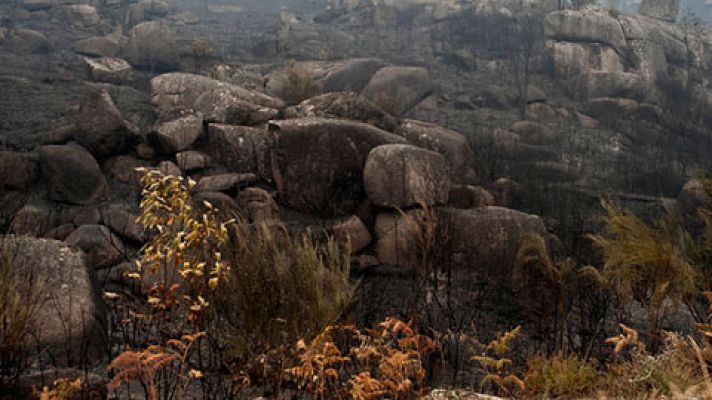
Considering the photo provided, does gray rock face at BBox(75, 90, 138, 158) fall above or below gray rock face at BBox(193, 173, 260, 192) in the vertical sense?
above

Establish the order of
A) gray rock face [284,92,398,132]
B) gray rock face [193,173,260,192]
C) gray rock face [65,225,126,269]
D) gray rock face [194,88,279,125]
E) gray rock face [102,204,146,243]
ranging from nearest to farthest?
gray rock face [65,225,126,269]
gray rock face [102,204,146,243]
gray rock face [193,173,260,192]
gray rock face [194,88,279,125]
gray rock face [284,92,398,132]

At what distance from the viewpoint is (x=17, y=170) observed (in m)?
7.46

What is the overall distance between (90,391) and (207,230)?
3.61 feet

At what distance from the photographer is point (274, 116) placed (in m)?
9.41

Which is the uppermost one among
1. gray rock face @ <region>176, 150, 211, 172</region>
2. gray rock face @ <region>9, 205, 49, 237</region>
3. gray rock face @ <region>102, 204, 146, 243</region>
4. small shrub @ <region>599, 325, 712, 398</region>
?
small shrub @ <region>599, 325, 712, 398</region>

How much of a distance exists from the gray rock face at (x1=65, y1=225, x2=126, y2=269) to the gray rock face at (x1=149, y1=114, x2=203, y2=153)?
2.02 metres

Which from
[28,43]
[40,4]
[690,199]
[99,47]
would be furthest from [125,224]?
[40,4]

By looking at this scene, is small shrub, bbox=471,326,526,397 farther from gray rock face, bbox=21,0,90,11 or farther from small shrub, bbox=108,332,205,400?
gray rock face, bbox=21,0,90,11

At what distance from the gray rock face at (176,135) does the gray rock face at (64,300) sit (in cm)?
354

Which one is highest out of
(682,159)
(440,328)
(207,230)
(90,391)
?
(207,230)

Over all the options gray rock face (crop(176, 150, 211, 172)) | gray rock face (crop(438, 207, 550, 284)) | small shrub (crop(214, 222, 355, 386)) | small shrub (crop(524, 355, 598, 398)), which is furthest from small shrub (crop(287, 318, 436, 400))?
gray rock face (crop(176, 150, 211, 172))

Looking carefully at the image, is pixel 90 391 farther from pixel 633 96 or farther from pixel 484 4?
pixel 484 4

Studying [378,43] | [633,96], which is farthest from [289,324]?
[378,43]

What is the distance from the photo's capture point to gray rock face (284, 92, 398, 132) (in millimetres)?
9391
